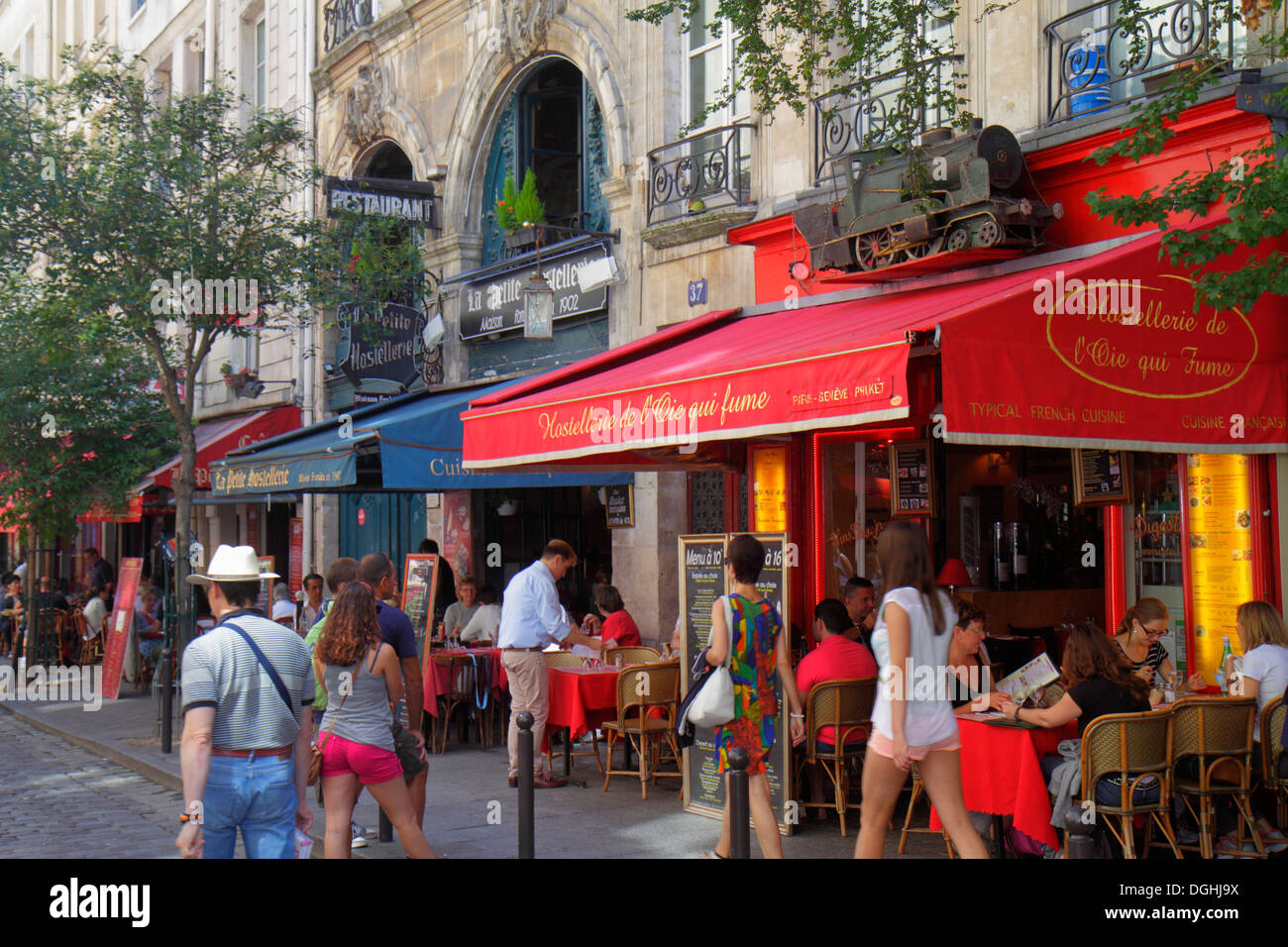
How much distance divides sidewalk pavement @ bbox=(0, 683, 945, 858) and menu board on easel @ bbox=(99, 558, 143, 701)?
4.08 meters

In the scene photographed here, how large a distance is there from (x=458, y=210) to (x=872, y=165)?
8039mm

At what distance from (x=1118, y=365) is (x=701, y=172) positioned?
21.5 feet

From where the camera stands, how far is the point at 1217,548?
7.88 metres

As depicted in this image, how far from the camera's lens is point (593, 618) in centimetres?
1240

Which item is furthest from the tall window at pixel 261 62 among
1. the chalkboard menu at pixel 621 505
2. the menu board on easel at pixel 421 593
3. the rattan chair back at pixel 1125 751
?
the rattan chair back at pixel 1125 751

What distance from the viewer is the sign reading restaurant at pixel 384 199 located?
15367 millimetres

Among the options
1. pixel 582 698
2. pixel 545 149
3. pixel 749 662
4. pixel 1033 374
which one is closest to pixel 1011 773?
pixel 749 662

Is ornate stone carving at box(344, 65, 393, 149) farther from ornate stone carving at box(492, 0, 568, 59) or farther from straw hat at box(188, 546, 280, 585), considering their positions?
straw hat at box(188, 546, 280, 585)

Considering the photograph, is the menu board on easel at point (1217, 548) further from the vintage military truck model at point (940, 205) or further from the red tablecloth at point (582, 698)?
the red tablecloth at point (582, 698)

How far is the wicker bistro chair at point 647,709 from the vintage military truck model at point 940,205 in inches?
127

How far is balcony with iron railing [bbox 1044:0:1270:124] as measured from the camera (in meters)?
7.85
